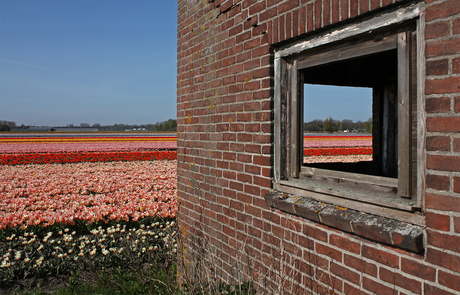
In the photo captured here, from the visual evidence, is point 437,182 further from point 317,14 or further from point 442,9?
point 317,14

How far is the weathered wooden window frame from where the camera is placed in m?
1.90

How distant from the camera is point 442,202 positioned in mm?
1729

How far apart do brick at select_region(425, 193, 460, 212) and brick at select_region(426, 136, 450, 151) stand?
0.79 feet

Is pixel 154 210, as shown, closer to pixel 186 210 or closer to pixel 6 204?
pixel 186 210

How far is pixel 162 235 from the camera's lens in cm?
610

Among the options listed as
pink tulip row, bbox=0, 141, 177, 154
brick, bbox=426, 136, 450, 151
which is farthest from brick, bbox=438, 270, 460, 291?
pink tulip row, bbox=0, 141, 177, 154

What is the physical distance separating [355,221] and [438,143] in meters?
0.68

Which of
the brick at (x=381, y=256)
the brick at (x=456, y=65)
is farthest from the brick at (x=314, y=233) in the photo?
the brick at (x=456, y=65)

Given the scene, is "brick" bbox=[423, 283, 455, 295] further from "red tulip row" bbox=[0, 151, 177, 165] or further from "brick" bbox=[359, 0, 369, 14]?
"red tulip row" bbox=[0, 151, 177, 165]

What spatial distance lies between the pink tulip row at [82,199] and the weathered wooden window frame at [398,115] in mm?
4065

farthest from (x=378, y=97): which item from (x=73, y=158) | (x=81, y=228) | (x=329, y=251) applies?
(x=73, y=158)

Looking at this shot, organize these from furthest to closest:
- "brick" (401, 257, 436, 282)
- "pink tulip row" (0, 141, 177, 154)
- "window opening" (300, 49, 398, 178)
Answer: "pink tulip row" (0, 141, 177, 154)
"window opening" (300, 49, 398, 178)
"brick" (401, 257, 436, 282)

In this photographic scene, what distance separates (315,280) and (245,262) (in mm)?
879

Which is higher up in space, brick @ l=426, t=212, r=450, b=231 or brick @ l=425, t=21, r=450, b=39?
brick @ l=425, t=21, r=450, b=39
